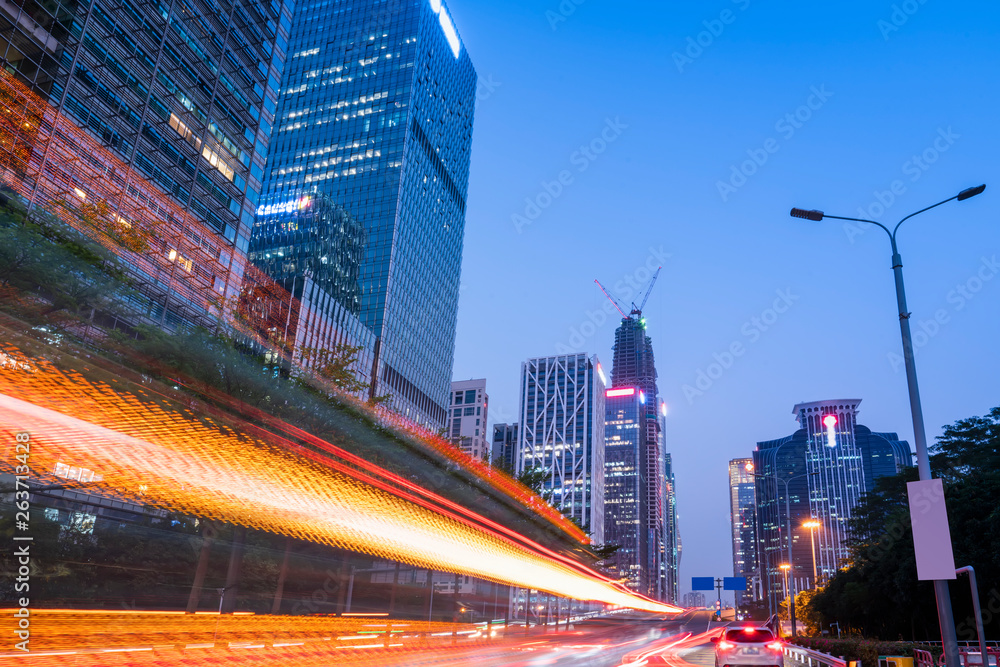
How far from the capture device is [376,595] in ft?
113

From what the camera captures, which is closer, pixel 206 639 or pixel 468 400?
pixel 206 639

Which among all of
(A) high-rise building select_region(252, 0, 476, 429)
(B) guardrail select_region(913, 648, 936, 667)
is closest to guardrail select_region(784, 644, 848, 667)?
(B) guardrail select_region(913, 648, 936, 667)

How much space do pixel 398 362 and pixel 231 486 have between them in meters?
103

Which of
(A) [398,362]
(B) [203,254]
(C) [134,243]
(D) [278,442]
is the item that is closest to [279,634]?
(D) [278,442]

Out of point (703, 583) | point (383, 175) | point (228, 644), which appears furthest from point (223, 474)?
point (383, 175)

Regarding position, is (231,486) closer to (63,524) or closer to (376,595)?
(63,524)

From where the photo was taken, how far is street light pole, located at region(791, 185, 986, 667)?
483 inches

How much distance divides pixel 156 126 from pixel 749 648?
61384mm

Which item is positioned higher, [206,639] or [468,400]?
[468,400]

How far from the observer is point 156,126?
5834cm

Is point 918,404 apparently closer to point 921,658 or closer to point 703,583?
point 921,658

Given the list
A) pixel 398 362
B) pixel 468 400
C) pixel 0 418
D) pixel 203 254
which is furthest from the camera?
pixel 468 400

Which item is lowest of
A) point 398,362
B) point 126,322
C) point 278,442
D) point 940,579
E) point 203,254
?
point 940,579

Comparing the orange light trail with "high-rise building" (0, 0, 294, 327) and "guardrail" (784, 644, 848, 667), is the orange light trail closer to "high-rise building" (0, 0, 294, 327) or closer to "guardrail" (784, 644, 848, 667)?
"guardrail" (784, 644, 848, 667)
